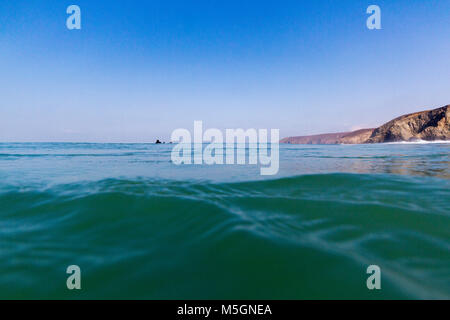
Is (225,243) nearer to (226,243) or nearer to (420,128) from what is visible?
(226,243)

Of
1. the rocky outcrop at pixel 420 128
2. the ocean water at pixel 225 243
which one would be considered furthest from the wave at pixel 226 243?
the rocky outcrop at pixel 420 128

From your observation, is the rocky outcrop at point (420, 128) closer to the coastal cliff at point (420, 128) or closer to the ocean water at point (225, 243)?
the coastal cliff at point (420, 128)

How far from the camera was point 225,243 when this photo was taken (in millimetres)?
2391

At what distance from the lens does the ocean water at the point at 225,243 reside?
5.78ft

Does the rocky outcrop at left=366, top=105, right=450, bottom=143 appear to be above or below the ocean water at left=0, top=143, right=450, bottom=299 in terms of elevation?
above

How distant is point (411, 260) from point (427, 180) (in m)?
4.59

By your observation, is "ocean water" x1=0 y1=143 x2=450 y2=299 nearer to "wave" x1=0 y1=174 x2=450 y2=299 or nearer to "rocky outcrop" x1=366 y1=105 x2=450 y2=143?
"wave" x1=0 y1=174 x2=450 y2=299

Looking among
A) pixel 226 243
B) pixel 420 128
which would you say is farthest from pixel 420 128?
pixel 226 243

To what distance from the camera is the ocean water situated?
1.76 meters

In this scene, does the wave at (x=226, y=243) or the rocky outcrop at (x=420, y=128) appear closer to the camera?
the wave at (x=226, y=243)

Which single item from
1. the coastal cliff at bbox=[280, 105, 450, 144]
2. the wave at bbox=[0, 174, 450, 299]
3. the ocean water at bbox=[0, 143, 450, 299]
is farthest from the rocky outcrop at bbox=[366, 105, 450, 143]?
the wave at bbox=[0, 174, 450, 299]

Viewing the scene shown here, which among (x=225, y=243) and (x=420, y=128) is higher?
(x=420, y=128)
